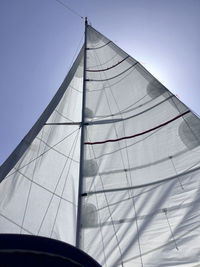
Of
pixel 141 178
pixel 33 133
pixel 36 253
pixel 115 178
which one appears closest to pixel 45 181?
pixel 33 133

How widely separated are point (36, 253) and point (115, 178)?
2.34 meters

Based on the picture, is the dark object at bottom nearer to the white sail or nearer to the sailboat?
the sailboat

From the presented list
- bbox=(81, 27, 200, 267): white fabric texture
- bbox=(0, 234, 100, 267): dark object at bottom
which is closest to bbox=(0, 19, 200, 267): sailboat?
bbox=(81, 27, 200, 267): white fabric texture

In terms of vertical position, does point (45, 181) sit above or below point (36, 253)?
below

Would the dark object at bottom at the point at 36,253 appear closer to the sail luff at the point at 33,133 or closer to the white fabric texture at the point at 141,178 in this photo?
the white fabric texture at the point at 141,178

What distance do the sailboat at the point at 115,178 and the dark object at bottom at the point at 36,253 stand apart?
1.42m

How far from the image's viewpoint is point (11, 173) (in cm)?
420

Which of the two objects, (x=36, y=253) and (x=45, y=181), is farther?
(x=45, y=181)

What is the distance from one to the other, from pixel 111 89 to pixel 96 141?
1678 millimetres

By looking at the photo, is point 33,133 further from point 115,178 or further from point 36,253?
point 36,253

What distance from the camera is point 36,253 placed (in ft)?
5.54

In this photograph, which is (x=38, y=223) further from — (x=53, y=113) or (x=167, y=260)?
(x=53, y=113)

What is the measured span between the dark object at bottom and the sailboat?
1419 millimetres

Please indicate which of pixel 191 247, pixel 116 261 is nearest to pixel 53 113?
pixel 116 261
